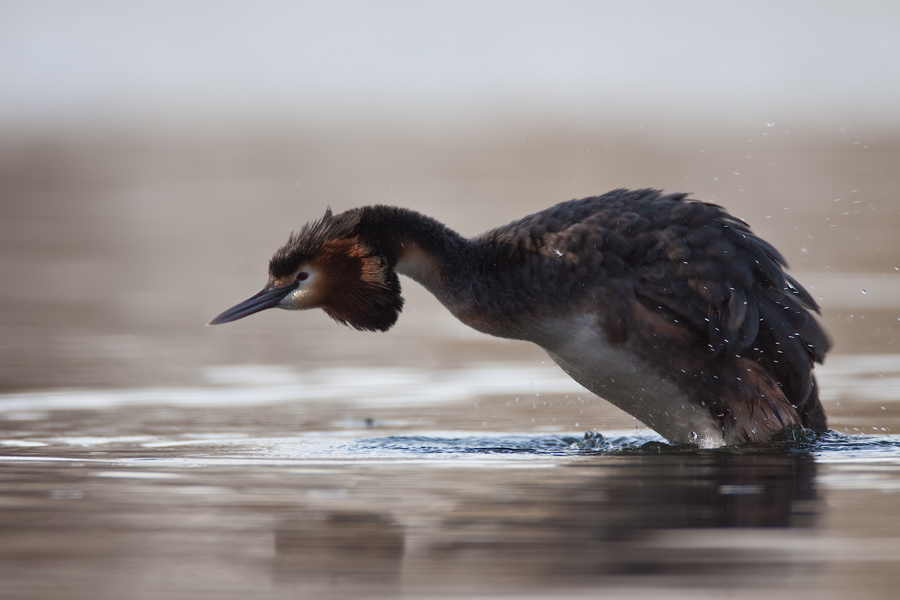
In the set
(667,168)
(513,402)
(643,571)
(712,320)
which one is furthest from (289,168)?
(643,571)

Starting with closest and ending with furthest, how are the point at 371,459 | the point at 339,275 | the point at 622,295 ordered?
1. the point at 371,459
2. the point at 622,295
3. the point at 339,275

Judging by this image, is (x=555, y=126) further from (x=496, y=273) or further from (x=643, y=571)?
(x=643, y=571)

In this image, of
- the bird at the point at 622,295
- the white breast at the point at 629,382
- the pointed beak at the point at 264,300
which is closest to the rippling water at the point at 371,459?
the white breast at the point at 629,382

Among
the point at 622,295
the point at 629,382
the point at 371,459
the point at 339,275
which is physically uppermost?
the point at 339,275

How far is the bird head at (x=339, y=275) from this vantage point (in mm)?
7148

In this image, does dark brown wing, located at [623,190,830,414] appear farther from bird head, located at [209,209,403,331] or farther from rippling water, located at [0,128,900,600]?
bird head, located at [209,209,403,331]

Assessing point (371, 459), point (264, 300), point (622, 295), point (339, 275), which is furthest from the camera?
point (264, 300)

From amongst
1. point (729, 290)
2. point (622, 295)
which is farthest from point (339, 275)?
point (729, 290)

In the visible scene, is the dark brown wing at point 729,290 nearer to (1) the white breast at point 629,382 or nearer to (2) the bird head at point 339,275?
(1) the white breast at point 629,382

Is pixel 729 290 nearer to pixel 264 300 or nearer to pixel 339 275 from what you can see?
pixel 339 275

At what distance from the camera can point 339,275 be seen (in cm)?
718

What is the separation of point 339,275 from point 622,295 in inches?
58.2

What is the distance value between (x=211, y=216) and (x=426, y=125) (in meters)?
21.2

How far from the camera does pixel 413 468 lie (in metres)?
6.51
